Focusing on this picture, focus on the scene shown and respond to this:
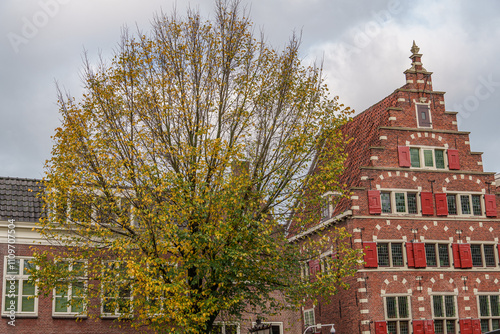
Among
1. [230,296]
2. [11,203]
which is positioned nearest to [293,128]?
[230,296]

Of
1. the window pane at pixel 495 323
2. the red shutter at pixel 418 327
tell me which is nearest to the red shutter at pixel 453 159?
the window pane at pixel 495 323

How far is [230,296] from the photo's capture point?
2091cm

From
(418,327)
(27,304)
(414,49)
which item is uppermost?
(414,49)

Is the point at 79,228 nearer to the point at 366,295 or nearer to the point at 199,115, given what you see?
the point at 199,115

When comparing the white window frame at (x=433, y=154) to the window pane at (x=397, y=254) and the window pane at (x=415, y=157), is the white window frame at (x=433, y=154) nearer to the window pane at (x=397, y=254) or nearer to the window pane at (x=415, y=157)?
the window pane at (x=415, y=157)

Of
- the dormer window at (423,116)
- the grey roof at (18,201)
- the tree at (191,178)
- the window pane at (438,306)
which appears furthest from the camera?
the dormer window at (423,116)

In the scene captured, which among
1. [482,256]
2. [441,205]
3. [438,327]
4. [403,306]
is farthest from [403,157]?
[438,327]

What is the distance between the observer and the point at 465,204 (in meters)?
35.5

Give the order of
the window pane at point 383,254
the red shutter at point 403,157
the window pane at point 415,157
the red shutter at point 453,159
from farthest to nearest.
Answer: the red shutter at point 453,159
the window pane at point 415,157
the red shutter at point 403,157
the window pane at point 383,254

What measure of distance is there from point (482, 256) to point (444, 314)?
4.31 meters

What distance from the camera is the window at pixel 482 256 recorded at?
3481 centimetres

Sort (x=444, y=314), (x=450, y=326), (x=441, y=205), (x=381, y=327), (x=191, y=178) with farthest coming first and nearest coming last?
(x=441, y=205)
(x=450, y=326)
(x=444, y=314)
(x=381, y=327)
(x=191, y=178)

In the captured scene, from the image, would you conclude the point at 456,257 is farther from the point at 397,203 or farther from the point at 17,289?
the point at 17,289

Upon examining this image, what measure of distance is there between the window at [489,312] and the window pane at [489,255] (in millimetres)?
1877
